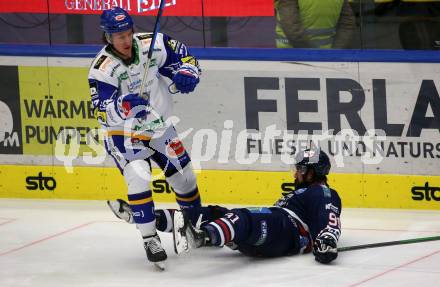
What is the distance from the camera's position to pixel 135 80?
6.90m

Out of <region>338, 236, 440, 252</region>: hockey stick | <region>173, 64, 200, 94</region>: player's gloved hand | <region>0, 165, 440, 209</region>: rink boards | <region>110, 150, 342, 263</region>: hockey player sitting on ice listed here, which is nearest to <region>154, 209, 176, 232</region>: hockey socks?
<region>110, 150, 342, 263</region>: hockey player sitting on ice

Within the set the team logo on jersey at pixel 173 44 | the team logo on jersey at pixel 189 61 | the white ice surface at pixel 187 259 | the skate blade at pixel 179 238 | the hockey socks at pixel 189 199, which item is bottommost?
the white ice surface at pixel 187 259

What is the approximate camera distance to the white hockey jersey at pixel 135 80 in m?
6.77

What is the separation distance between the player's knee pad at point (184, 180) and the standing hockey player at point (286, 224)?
9.4 inches

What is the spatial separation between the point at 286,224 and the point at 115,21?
1.52m

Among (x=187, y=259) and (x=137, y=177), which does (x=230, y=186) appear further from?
(x=137, y=177)

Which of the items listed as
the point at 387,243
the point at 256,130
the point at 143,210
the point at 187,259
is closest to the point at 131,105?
the point at 143,210

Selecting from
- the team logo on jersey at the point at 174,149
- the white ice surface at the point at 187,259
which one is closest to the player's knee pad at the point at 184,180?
the team logo on jersey at the point at 174,149

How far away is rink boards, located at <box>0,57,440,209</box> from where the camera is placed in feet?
26.0

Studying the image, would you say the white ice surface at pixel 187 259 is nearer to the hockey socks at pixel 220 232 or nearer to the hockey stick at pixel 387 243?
the hockey stick at pixel 387 243

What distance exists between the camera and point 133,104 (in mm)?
6539

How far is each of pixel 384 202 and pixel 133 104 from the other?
230 cm

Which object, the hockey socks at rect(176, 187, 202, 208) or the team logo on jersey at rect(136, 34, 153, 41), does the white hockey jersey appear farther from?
→ the hockey socks at rect(176, 187, 202, 208)

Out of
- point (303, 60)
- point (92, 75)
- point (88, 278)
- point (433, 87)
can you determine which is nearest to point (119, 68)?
point (92, 75)
